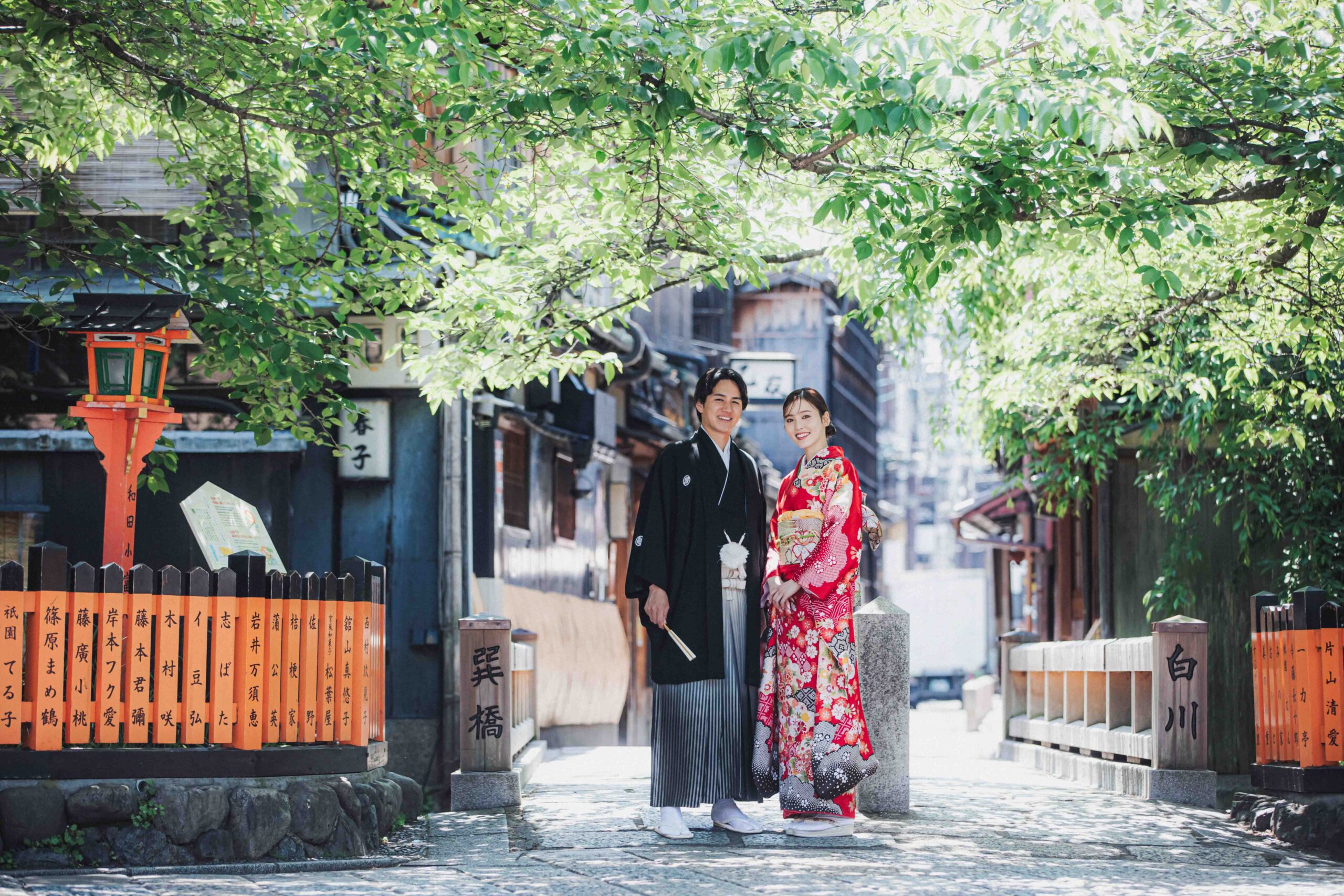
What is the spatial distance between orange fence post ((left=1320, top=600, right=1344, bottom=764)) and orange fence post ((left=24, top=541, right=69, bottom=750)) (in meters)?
6.51

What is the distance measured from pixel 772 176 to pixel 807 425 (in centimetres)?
333

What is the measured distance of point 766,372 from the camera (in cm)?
2828

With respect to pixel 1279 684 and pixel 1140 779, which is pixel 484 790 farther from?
pixel 1279 684

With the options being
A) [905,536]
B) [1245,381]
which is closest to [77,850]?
[1245,381]

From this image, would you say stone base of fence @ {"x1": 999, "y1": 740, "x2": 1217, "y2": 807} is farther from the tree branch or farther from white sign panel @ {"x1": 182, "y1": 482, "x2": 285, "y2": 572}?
the tree branch

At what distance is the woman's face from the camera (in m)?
7.11

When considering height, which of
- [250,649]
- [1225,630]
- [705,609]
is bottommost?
[1225,630]

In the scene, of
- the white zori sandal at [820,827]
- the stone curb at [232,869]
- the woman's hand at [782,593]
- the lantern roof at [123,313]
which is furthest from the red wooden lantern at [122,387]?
the white zori sandal at [820,827]

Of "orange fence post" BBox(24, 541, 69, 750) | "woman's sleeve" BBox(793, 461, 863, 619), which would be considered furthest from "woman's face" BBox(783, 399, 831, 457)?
"orange fence post" BBox(24, 541, 69, 750)

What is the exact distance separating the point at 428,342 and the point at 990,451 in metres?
5.90

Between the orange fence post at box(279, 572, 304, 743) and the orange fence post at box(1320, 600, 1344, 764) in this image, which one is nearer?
the orange fence post at box(279, 572, 304, 743)

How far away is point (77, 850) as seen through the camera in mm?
6203

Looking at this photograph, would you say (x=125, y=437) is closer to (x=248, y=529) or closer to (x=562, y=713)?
(x=248, y=529)

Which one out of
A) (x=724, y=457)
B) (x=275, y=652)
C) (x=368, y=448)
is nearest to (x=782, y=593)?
(x=724, y=457)
